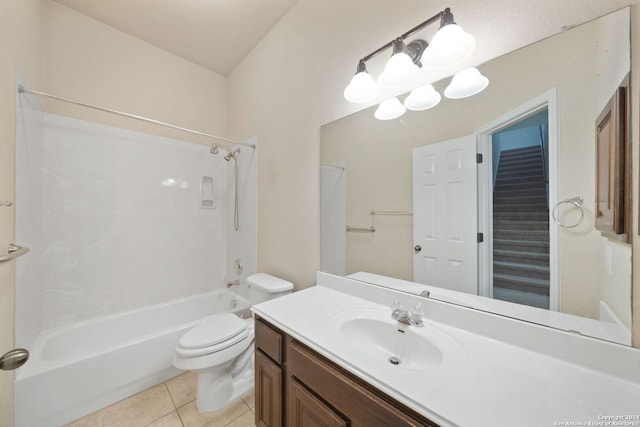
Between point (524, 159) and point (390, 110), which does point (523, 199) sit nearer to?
point (524, 159)

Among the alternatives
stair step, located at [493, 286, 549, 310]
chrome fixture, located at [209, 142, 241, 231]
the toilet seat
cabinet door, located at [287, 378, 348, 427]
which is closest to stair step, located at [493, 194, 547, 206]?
stair step, located at [493, 286, 549, 310]

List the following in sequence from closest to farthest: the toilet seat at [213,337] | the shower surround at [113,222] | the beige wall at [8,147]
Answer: the beige wall at [8,147], the toilet seat at [213,337], the shower surround at [113,222]

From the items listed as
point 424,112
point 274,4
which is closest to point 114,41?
point 274,4

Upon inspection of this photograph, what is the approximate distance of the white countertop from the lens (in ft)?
1.70

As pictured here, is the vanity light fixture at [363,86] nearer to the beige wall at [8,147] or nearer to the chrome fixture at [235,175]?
the chrome fixture at [235,175]

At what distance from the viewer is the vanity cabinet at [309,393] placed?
0.64 meters

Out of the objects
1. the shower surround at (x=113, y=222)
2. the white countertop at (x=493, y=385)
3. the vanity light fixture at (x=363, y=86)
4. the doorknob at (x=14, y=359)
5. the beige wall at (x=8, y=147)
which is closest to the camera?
the white countertop at (x=493, y=385)

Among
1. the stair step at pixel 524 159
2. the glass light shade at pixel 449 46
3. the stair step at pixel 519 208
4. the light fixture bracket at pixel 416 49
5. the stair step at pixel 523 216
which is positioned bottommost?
the stair step at pixel 523 216

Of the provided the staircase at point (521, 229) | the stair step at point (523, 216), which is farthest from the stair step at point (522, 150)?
the stair step at point (523, 216)

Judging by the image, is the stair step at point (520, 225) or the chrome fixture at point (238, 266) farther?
the chrome fixture at point (238, 266)

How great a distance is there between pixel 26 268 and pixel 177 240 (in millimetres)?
966

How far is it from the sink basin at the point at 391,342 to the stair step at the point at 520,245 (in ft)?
1.52

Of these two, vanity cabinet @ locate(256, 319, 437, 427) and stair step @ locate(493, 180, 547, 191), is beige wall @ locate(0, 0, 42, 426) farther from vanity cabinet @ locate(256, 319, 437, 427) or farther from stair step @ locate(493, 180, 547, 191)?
stair step @ locate(493, 180, 547, 191)

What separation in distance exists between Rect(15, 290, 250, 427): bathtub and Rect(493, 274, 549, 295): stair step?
1958 millimetres
